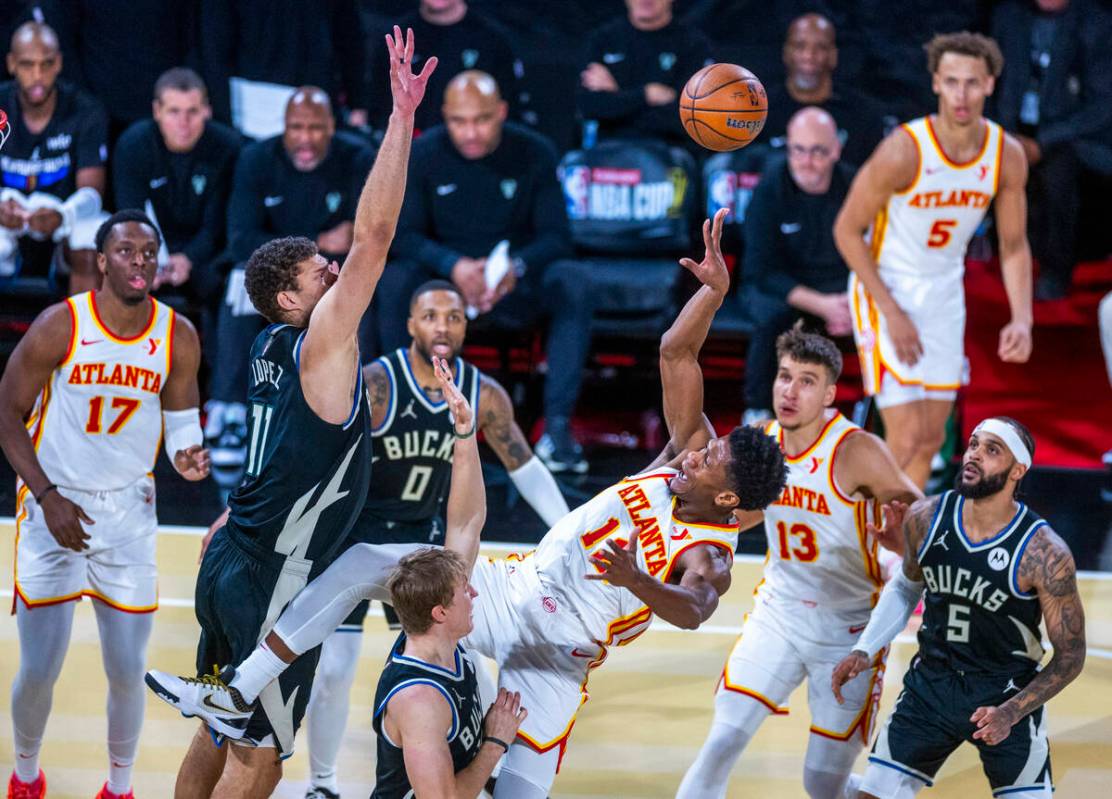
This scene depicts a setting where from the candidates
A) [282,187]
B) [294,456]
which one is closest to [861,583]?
[294,456]

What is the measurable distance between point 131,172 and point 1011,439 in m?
6.39

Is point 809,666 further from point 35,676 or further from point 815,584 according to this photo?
point 35,676

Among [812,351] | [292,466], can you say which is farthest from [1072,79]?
[292,466]

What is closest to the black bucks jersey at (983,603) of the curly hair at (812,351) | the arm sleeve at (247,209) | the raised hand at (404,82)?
the curly hair at (812,351)

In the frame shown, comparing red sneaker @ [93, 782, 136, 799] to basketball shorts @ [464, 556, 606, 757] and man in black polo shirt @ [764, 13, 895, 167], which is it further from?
man in black polo shirt @ [764, 13, 895, 167]

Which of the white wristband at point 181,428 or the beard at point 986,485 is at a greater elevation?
the white wristband at point 181,428

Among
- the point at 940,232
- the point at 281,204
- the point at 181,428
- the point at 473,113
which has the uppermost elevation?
the point at 473,113

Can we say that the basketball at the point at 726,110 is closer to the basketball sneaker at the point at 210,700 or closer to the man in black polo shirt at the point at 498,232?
the basketball sneaker at the point at 210,700

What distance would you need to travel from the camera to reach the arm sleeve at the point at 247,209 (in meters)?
9.84

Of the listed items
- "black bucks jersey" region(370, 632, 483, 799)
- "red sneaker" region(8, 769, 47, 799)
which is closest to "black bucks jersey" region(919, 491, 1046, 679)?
"black bucks jersey" region(370, 632, 483, 799)

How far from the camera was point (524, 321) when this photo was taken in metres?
9.87

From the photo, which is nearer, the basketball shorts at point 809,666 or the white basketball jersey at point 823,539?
the basketball shorts at point 809,666

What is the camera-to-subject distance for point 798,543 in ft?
19.2

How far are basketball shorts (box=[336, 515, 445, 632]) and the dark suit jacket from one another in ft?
19.3
